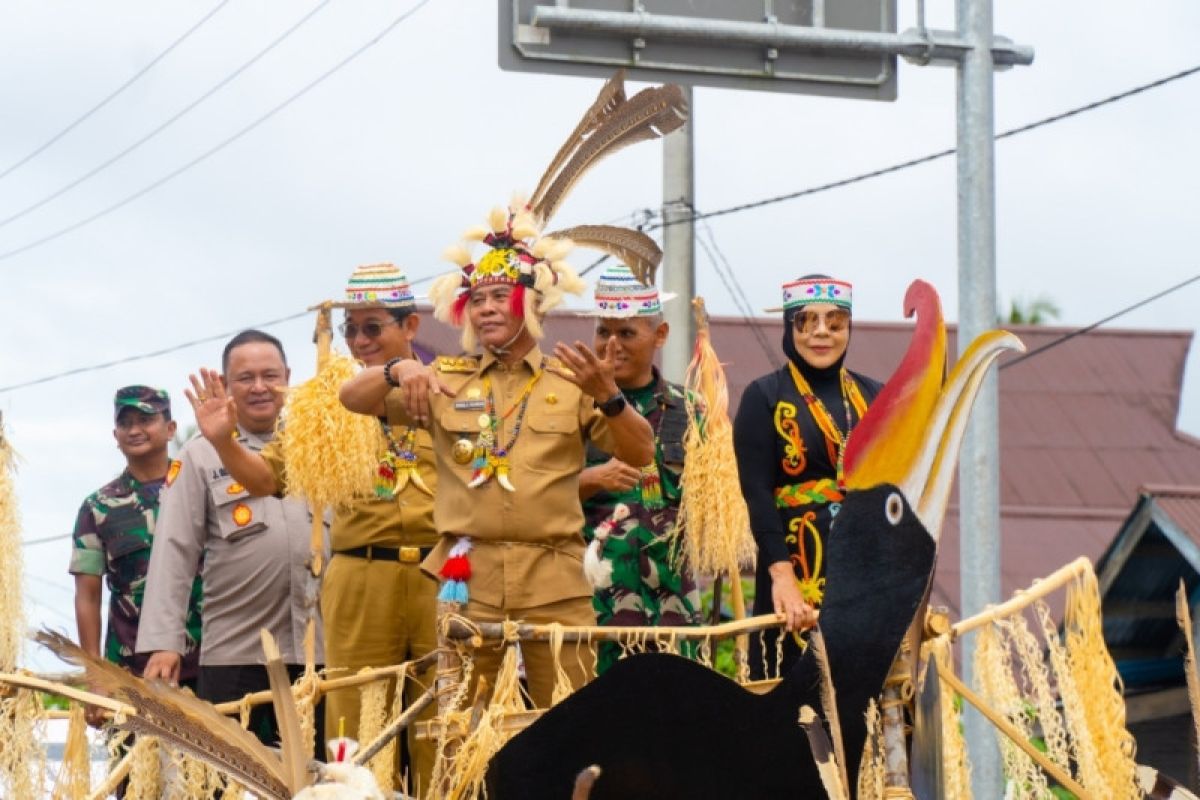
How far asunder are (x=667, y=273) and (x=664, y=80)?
12.8 ft

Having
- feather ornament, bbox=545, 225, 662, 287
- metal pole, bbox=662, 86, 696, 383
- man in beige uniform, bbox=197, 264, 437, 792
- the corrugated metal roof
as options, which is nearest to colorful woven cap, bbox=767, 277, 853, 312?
feather ornament, bbox=545, 225, 662, 287

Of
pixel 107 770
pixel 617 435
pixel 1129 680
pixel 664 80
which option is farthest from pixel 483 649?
pixel 1129 680

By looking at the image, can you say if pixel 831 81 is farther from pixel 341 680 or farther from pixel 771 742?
pixel 771 742

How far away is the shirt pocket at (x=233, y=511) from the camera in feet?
25.6

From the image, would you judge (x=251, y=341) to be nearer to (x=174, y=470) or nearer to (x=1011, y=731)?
(x=174, y=470)

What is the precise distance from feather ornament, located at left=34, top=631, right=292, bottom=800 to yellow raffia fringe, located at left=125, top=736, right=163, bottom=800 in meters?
1.70

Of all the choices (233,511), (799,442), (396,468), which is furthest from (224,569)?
(799,442)

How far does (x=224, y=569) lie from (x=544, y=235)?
6.65 feet

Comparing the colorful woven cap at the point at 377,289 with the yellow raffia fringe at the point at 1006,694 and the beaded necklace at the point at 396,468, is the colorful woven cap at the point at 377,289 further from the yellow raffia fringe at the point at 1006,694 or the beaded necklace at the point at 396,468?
the yellow raffia fringe at the point at 1006,694

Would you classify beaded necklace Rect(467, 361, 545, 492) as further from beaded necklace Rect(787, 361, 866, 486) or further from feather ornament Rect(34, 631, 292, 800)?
feather ornament Rect(34, 631, 292, 800)

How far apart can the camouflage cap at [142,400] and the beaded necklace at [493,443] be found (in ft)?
8.37

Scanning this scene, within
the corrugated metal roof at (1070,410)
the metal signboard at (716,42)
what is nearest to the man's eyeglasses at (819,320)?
the metal signboard at (716,42)

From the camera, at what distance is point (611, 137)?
652 cm

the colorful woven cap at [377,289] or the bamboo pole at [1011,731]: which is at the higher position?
the colorful woven cap at [377,289]
